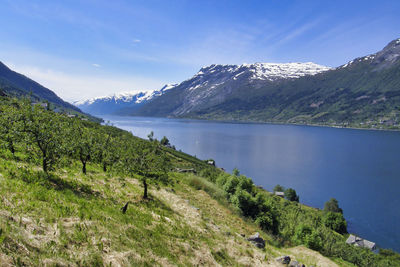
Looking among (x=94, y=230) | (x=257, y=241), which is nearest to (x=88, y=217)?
(x=94, y=230)

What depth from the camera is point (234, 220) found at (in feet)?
108

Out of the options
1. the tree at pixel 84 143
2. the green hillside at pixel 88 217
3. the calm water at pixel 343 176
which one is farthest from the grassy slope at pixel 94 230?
the calm water at pixel 343 176

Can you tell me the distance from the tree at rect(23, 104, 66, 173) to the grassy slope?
1646mm

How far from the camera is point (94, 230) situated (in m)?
13.4

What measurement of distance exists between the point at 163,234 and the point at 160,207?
735 centimetres

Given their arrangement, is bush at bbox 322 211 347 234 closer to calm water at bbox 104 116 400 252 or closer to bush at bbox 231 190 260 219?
calm water at bbox 104 116 400 252

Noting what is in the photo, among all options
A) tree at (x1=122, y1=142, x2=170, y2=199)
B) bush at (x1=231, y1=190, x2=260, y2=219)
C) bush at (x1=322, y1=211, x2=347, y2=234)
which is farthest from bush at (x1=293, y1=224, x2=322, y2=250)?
bush at (x1=322, y1=211, x2=347, y2=234)

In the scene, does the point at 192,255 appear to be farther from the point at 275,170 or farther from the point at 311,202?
the point at 275,170

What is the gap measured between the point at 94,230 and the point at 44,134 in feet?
37.1

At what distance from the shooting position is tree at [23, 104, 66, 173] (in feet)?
62.7

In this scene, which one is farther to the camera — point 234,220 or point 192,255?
point 234,220

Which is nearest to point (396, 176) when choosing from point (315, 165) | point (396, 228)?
point (315, 165)

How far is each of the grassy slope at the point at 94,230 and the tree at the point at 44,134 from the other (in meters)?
1.65

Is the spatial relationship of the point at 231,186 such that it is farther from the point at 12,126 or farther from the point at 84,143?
the point at 12,126
